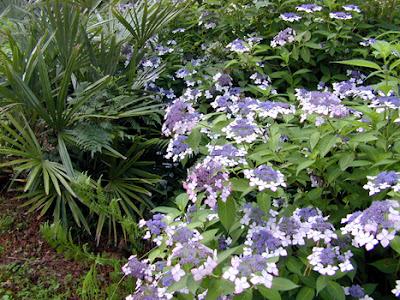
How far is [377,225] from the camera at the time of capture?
1.53 meters

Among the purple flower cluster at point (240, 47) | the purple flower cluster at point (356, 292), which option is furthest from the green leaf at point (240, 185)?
the purple flower cluster at point (240, 47)

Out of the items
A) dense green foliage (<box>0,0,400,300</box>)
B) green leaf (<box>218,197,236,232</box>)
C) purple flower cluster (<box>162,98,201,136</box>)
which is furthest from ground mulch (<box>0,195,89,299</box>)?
green leaf (<box>218,197,236,232</box>)

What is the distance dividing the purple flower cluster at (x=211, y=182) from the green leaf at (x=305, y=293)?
1.38ft

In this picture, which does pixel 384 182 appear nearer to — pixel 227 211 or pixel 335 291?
pixel 335 291

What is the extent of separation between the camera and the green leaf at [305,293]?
1.79 meters

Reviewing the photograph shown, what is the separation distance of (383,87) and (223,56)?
1744 mm

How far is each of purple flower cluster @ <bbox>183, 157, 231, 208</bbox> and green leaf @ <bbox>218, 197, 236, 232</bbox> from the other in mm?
30

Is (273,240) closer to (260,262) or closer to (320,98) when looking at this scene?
(260,262)

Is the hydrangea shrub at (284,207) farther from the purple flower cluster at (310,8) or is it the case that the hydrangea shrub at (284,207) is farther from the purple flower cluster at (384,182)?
the purple flower cluster at (310,8)

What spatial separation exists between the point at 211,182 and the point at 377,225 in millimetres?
565

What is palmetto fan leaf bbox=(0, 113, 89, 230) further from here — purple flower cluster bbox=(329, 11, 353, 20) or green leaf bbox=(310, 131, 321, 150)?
purple flower cluster bbox=(329, 11, 353, 20)

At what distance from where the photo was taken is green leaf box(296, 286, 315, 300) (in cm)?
179

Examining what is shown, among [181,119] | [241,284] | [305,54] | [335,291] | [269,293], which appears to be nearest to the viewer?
[241,284]

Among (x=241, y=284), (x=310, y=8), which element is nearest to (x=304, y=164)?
(x=241, y=284)
